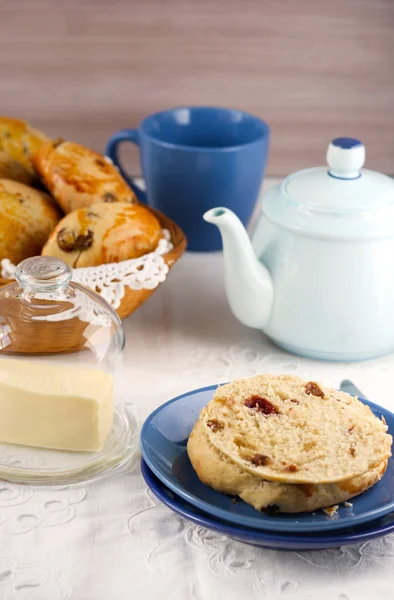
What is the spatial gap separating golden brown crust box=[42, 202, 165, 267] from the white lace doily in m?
0.02

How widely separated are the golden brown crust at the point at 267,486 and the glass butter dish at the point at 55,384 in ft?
0.33

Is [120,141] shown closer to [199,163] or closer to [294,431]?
[199,163]

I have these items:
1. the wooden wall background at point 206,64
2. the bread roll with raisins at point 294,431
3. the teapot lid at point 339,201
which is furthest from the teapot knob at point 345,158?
the wooden wall background at point 206,64

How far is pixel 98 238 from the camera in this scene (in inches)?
32.4

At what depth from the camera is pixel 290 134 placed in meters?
1.32

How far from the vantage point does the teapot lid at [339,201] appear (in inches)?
30.2

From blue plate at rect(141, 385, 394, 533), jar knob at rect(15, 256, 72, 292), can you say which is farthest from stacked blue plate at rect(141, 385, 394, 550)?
jar knob at rect(15, 256, 72, 292)

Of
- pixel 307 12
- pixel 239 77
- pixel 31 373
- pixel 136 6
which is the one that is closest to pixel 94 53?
pixel 136 6

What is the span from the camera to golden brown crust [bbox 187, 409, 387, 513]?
1.82 feet

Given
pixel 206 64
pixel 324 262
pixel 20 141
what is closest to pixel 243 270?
pixel 324 262

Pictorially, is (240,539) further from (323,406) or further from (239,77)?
(239,77)

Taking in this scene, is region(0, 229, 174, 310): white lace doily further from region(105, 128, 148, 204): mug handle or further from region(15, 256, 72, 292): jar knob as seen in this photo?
region(105, 128, 148, 204): mug handle

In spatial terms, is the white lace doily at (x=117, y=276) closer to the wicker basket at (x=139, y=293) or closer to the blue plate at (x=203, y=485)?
the wicker basket at (x=139, y=293)

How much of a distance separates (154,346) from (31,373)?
0.71ft
